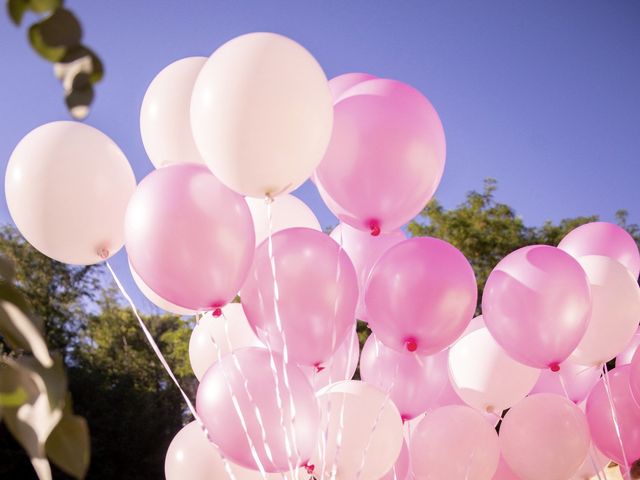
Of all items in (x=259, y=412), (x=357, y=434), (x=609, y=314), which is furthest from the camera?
(x=609, y=314)

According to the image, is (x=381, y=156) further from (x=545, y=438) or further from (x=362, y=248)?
(x=545, y=438)

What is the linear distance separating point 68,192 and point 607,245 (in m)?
3.20

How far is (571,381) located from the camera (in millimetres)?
4266

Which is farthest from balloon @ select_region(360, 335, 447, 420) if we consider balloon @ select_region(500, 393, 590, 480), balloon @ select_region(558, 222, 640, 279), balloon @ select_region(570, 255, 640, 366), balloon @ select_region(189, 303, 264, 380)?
balloon @ select_region(558, 222, 640, 279)

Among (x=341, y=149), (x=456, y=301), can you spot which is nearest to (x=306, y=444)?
(x=456, y=301)

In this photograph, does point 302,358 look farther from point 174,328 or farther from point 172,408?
point 174,328

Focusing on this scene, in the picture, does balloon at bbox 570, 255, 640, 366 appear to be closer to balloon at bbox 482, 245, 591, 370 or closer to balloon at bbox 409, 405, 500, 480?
balloon at bbox 482, 245, 591, 370

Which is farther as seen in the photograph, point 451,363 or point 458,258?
point 451,363

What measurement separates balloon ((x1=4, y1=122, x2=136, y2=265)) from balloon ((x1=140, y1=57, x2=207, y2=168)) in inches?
10.1

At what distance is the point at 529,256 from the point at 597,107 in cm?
1181

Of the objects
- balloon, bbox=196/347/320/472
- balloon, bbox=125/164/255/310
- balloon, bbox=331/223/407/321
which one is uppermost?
balloon, bbox=125/164/255/310

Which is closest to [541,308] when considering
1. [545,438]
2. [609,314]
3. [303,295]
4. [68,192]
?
[609,314]

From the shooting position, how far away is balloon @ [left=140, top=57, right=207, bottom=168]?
316cm

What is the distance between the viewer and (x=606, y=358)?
3.80 meters
